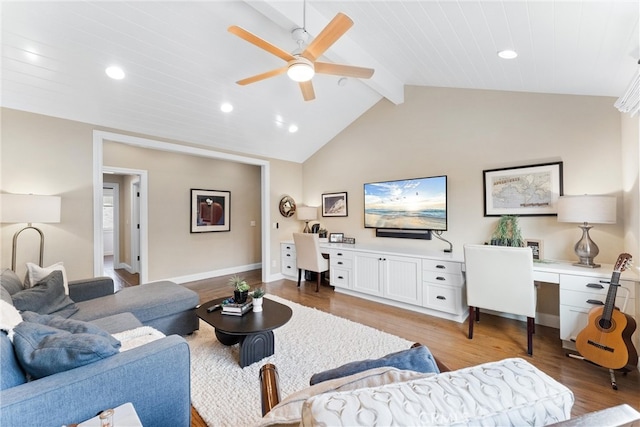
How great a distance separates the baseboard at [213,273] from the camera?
16.6ft

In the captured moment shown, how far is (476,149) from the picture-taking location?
3496mm

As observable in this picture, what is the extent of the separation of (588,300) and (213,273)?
5.54m

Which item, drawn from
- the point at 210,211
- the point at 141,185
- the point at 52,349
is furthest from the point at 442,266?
the point at 141,185

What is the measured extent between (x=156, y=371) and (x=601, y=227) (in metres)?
3.91

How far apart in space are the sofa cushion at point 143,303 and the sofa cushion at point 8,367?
1.15 m

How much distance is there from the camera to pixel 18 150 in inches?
110

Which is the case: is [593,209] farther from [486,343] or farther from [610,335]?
[486,343]

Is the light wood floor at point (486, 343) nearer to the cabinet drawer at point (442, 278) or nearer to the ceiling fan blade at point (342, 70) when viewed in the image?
the cabinet drawer at point (442, 278)

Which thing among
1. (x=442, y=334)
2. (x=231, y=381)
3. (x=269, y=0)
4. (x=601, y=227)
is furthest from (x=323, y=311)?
(x=269, y=0)

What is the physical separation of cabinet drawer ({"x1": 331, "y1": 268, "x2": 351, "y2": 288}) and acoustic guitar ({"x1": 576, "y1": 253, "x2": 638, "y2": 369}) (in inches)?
102

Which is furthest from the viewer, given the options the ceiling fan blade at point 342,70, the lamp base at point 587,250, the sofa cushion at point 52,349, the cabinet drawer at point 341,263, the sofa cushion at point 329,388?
the cabinet drawer at point 341,263

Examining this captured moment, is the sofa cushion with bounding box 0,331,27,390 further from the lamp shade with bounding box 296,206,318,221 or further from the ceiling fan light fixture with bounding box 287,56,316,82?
the lamp shade with bounding box 296,206,318,221

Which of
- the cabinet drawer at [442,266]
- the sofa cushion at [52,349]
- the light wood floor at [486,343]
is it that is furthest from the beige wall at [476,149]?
the sofa cushion at [52,349]

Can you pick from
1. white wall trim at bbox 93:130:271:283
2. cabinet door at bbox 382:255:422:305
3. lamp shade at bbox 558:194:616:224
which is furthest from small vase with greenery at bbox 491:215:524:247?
white wall trim at bbox 93:130:271:283
